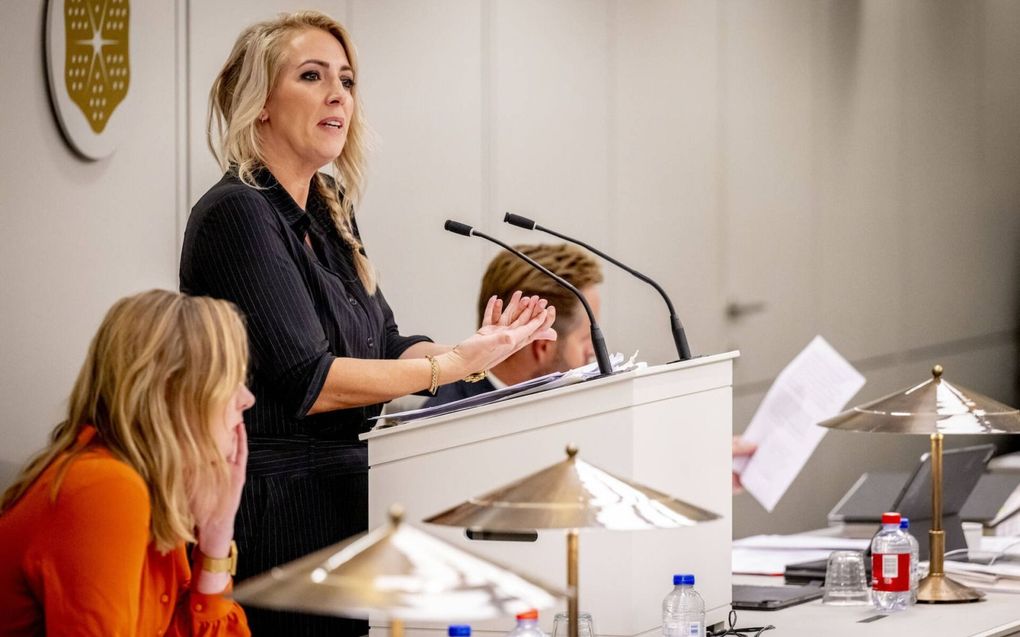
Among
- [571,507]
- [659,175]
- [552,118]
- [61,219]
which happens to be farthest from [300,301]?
[659,175]

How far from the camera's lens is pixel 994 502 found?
3.97 metres

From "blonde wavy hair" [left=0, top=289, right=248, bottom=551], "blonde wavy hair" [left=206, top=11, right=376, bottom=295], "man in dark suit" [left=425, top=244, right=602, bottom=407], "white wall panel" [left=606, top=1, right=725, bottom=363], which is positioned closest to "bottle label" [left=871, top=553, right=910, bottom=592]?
"man in dark suit" [left=425, top=244, right=602, bottom=407]

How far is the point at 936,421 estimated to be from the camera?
2746mm

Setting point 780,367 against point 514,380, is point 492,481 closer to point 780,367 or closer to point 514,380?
point 514,380

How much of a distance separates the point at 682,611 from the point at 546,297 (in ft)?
4.43

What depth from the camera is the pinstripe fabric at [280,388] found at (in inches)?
90.7

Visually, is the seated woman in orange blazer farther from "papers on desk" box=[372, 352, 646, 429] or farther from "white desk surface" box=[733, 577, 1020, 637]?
"white desk surface" box=[733, 577, 1020, 637]

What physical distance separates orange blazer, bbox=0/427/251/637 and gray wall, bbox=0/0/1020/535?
1.00 metres

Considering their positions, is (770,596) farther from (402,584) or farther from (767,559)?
(402,584)

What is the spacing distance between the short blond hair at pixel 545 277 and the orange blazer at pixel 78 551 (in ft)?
5.29

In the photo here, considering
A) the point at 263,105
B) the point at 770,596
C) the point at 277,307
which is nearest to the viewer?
the point at 277,307

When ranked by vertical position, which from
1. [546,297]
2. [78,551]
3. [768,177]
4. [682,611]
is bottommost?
[682,611]

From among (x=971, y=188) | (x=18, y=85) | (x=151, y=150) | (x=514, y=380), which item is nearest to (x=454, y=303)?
(x=514, y=380)

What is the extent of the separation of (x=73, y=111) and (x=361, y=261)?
2.49 ft
